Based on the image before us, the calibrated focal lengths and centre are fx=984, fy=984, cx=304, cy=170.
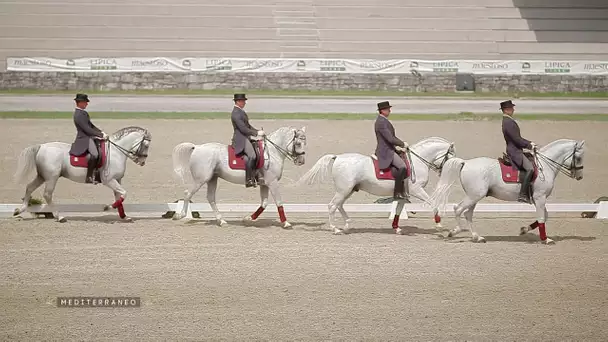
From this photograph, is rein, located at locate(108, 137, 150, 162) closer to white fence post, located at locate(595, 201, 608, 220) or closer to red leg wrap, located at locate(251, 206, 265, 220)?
red leg wrap, located at locate(251, 206, 265, 220)

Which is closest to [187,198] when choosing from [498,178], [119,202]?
[119,202]

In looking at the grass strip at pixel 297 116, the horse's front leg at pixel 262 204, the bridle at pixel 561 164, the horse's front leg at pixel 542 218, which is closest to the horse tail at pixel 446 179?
the bridle at pixel 561 164

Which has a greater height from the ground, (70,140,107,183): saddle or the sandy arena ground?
(70,140,107,183): saddle

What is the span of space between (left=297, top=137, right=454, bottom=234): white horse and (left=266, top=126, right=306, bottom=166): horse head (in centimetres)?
58

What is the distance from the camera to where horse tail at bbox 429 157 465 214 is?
15.4 m

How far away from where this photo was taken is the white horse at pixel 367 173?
52.0 ft

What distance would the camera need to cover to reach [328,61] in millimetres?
43000

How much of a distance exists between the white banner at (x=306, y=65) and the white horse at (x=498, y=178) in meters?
27.9

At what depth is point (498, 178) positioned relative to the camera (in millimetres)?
15336

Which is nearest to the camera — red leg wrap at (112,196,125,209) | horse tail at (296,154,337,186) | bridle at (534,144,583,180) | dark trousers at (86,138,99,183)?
bridle at (534,144,583,180)

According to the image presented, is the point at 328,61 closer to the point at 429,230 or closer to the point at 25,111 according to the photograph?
the point at 25,111

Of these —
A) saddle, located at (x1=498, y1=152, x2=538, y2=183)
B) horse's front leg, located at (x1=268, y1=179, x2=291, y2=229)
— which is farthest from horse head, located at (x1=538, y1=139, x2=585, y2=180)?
horse's front leg, located at (x1=268, y1=179, x2=291, y2=229)

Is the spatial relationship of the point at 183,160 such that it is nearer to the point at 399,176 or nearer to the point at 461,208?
the point at 399,176

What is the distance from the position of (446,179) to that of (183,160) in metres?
4.58
